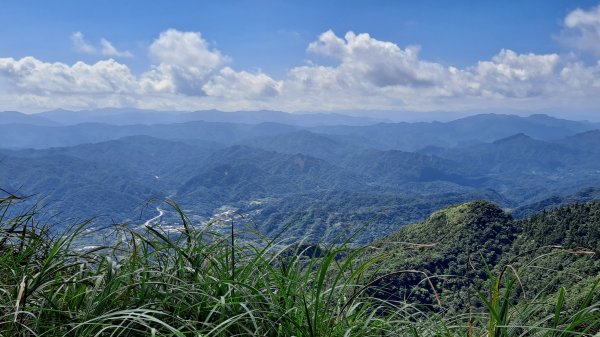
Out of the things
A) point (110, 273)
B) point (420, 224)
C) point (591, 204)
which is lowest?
point (420, 224)

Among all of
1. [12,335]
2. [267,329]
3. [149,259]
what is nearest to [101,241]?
[149,259]

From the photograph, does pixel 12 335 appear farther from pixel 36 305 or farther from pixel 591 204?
pixel 591 204

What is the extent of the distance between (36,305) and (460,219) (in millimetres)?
95805

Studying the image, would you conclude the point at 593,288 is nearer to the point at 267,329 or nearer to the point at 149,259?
the point at 267,329

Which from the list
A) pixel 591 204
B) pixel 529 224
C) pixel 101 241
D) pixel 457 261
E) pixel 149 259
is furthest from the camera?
pixel 529 224

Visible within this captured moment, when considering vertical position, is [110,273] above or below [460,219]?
above

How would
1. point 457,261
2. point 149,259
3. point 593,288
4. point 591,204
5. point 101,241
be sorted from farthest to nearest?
point 591,204, point 457,261, point 101,241, point 149,259, point 593,288

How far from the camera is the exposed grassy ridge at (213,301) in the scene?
2.42 m

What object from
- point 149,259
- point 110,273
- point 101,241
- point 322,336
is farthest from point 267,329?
point 101,241

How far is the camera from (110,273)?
277 cm

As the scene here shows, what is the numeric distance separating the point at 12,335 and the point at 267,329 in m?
1.37

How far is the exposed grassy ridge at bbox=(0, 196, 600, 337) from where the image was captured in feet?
7.93

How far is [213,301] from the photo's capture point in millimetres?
2850

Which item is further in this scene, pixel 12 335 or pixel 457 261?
pixel 457 261
